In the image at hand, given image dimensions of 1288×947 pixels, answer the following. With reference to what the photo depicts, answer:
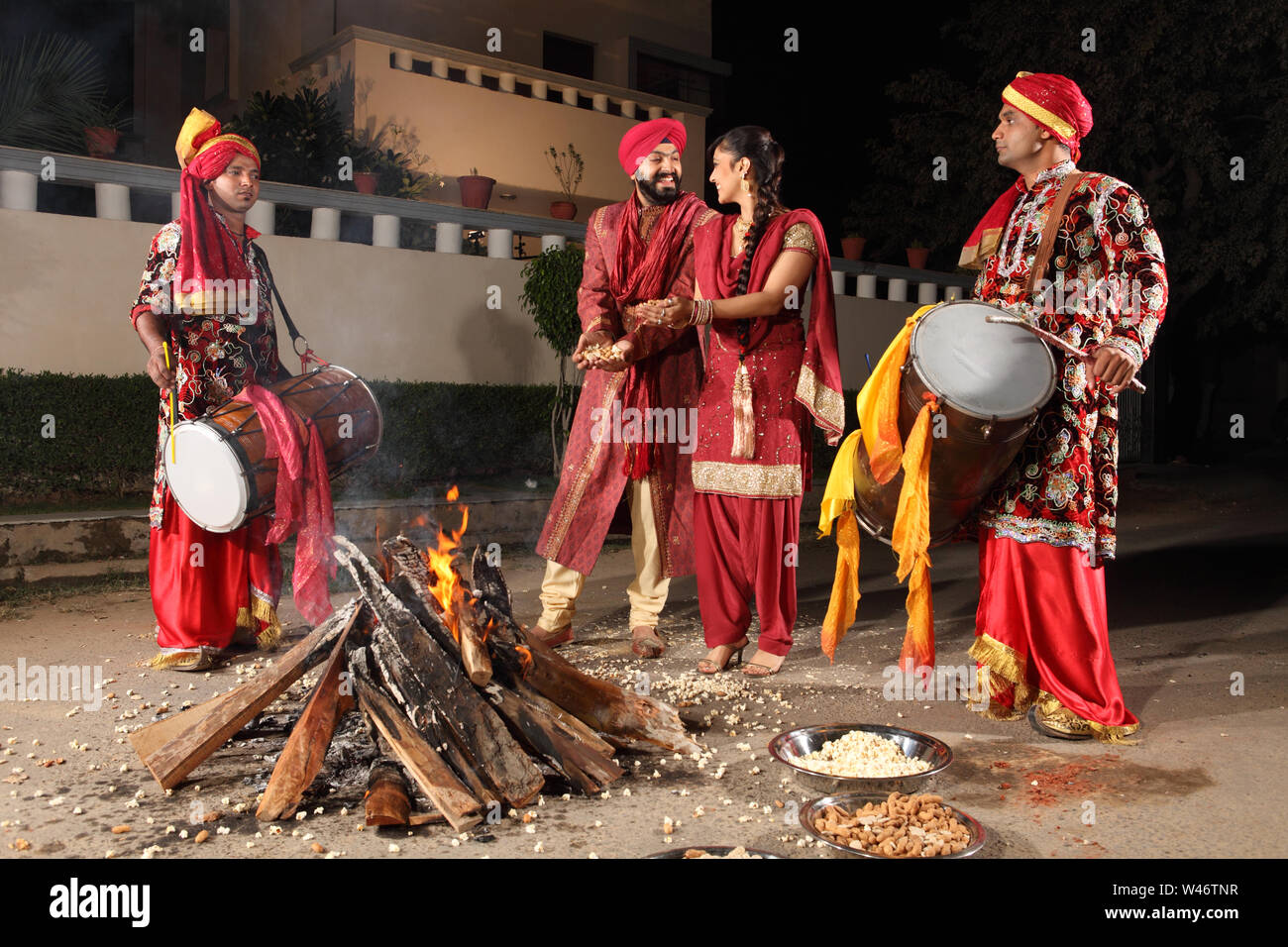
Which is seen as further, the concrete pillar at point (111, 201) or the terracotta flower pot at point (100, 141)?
the terracotta flower pot at point (100, 141)

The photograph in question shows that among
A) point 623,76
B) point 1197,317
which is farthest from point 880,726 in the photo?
point 1197,317

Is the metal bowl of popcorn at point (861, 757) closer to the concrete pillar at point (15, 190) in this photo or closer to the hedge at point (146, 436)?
the hedge at point (146, 436)

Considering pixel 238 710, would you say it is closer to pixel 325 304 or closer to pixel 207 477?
pixel 207 477

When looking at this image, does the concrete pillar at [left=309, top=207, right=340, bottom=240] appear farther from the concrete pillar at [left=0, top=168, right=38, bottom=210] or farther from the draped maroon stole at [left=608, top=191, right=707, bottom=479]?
the draped maroon stole at [left=608, top=191, right=707, bottom=479]

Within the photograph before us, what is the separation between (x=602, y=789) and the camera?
308cm

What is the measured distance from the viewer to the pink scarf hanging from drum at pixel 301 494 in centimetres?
420

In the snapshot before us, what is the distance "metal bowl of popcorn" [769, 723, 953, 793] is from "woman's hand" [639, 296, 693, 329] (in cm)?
173

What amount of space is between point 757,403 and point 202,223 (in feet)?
8.42

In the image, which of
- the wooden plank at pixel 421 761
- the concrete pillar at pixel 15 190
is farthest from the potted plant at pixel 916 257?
the wooden plank at pixel 421 761

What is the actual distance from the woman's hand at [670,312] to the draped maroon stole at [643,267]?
22.4 inches

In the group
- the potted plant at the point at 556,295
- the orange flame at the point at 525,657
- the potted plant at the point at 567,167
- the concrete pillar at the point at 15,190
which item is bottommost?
the orange flame at the point at 525,657

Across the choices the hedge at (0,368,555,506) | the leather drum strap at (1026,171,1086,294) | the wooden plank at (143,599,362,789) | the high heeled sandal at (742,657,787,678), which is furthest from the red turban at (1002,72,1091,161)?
the hedge at (0,368,555,506)

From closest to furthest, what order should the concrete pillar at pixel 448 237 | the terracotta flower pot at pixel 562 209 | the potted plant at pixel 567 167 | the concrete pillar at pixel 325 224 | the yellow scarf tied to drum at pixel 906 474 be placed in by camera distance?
the yellow scarf tied to drum at pixel 906 474 < the concrete pillar at pixel 325 224 < the concrete pillar at pixel 448 237 < the terracotta flower pot at pixel 562 209 < the potted plant at pixel 567 167

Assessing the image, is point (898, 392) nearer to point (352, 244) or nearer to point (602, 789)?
point (602, 789)
